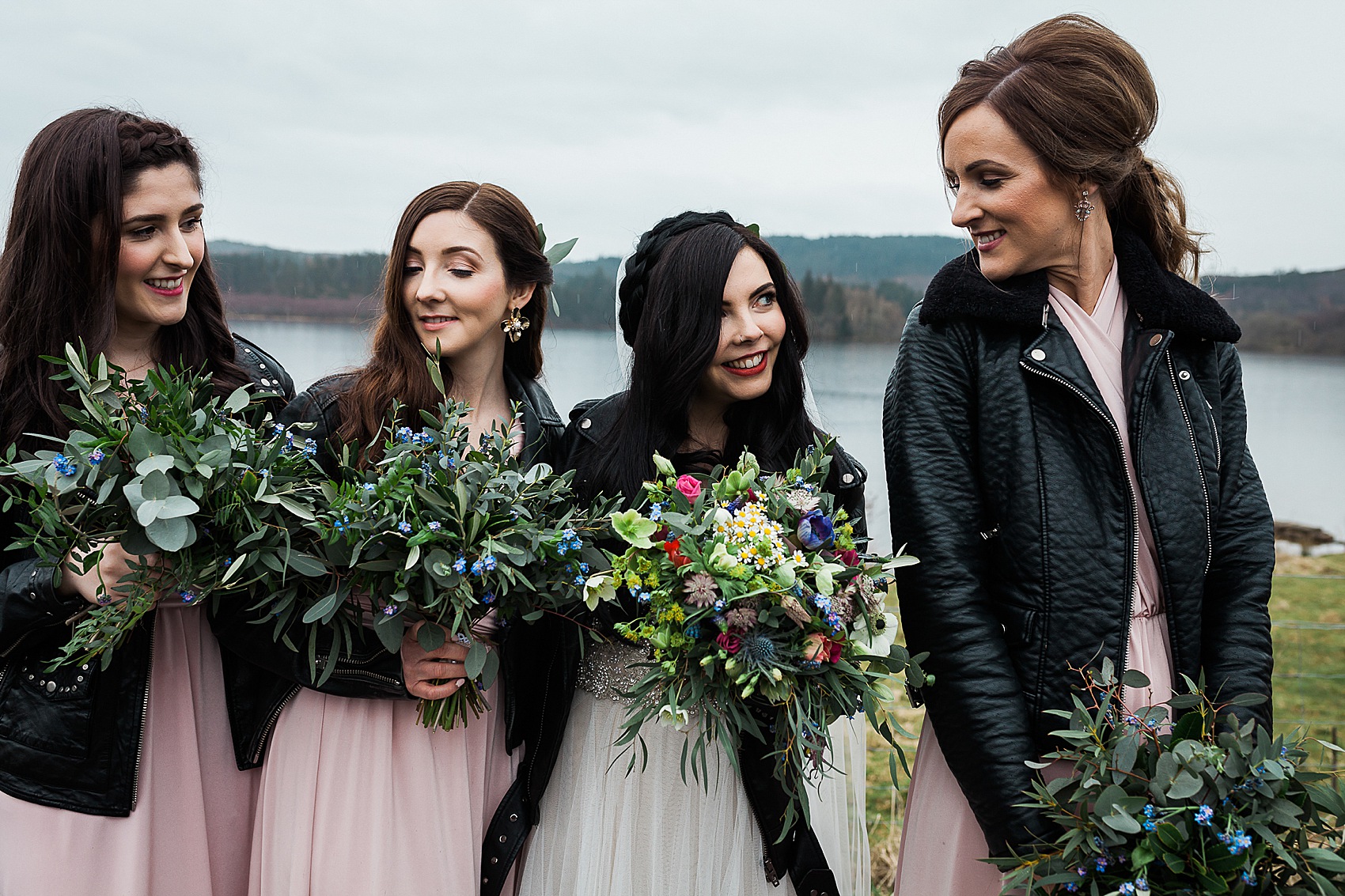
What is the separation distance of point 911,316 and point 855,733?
1.28 meters

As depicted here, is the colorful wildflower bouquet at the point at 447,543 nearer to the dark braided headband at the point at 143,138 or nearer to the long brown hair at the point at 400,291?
the long brown hair at the point at 400,291

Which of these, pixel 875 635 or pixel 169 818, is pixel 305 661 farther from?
pixel 875 635

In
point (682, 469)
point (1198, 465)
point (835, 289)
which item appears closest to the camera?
point (1198, 465)

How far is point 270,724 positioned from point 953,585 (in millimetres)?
1806

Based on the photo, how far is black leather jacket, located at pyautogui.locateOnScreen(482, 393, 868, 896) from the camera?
2619mm

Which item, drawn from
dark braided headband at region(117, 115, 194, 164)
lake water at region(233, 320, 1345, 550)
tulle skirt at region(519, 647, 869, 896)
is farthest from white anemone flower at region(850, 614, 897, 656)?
lake water at region(233, 320, 1345, 550)

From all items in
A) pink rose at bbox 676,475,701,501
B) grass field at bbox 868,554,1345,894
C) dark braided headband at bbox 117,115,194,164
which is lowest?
grass field at bbox 868,554,1345,894

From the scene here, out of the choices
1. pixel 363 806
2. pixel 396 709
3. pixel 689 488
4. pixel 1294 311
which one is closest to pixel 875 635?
→ pixel 689 488

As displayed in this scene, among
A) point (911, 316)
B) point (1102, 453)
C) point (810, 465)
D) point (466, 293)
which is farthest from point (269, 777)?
point (1102, 453)

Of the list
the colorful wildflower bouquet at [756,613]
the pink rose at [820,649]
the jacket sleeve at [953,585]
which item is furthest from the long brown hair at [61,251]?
the jacket sleeve at [953,585]

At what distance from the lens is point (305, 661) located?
2.56m

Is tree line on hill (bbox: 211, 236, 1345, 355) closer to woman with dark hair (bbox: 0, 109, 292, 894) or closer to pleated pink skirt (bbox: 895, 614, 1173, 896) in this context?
woman with dark hair (bbox: 0, 109, 292, 894)

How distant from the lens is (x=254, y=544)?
7.48ft

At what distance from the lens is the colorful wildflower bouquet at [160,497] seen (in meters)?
2.18
